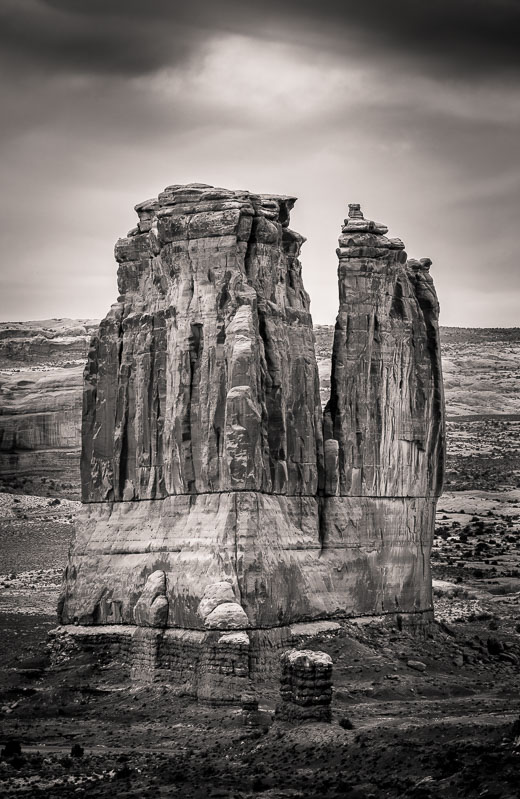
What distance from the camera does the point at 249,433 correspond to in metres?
64.2

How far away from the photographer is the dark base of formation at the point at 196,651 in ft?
204

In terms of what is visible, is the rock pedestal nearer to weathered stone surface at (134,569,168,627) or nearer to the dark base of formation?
the dark base of formation

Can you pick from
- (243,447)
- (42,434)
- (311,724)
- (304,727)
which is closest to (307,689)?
(311,724)

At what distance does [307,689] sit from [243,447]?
934 centimetres

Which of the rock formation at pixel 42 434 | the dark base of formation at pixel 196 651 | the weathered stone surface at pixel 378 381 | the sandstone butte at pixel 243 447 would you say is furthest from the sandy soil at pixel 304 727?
the rock formation at pixel 42 434

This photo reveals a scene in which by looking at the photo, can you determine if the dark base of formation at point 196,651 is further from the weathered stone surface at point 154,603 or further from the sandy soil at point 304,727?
the sandy soil at point 304,727

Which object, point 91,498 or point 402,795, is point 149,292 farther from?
point 402,795

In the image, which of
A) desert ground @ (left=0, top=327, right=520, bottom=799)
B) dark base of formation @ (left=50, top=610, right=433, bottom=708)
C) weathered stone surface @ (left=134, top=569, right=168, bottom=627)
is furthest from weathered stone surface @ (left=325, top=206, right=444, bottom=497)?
weathered stone surface @ (left=134, top=569, right=168, bottom=627)

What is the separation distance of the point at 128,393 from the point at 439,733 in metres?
21.3

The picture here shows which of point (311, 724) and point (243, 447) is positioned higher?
point (243, 447)

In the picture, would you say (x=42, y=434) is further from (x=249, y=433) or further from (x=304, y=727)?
(x=304, y=727)

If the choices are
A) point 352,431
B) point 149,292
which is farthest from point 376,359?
point 149,292

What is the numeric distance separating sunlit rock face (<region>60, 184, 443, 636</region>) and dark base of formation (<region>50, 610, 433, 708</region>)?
0.46 metres

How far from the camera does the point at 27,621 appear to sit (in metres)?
83.3
